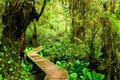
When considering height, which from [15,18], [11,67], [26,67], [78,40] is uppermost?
[15,18]

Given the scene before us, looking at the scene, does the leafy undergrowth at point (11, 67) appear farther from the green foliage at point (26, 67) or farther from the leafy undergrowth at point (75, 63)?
the leafy undergrowth at point (75, 63)

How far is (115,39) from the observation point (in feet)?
37.6

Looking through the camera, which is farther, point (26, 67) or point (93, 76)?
point (26, 67)

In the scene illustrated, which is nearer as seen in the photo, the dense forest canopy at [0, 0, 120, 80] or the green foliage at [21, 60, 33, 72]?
the dense forest canopy at [0, 0, 120, 80]

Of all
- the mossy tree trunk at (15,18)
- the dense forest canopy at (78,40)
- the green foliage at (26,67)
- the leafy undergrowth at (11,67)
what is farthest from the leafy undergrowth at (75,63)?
the mossy tree trunk at (15,18)

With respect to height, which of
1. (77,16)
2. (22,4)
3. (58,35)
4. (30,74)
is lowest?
(58,35)

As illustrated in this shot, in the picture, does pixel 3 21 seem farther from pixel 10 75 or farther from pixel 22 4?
pixel 10 75

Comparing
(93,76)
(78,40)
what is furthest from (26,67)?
(93,76)

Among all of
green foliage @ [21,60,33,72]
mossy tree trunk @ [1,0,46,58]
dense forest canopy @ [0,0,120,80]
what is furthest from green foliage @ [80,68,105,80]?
mossy tree trunk @ [1,0,46,58]

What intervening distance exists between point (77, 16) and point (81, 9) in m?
0.39

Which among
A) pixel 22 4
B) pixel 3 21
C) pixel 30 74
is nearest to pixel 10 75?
pixel 30 74

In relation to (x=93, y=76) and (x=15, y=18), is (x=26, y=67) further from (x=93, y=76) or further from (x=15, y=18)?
(x=93, y=76)

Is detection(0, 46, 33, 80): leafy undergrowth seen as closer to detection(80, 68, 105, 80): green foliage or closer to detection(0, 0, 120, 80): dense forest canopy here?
detection(0, 0, 120, 80): dense forest canopy

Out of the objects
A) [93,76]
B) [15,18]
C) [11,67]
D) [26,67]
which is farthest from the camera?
[26,67]
